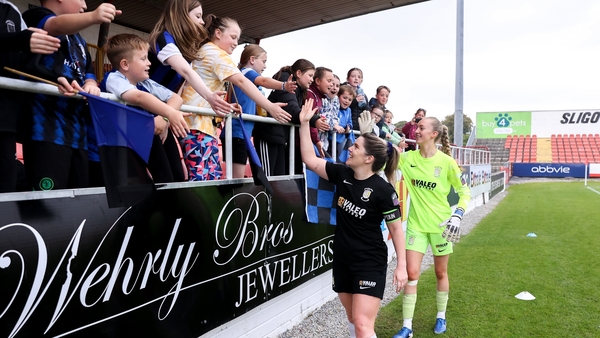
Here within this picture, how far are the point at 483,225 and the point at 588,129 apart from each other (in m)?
39.8

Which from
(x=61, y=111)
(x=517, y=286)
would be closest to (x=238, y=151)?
(x=61, y=111)

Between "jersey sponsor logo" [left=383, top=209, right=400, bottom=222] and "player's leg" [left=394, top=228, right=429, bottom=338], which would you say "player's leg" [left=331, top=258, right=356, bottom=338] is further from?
"player's leg" [left=394, top=228, right=429, bottom=338]

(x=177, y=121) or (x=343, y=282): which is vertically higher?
(x=177, y=121)

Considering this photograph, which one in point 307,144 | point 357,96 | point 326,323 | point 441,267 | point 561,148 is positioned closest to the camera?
point 307,144

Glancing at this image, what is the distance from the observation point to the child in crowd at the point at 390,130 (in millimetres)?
6194

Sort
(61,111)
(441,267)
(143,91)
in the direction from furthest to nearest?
(441,267) < (143,91) < (61,111)

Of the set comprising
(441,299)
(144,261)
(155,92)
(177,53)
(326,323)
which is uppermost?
(177,53)

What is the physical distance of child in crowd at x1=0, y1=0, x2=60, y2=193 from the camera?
1698 millimetres

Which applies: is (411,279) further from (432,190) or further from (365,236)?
(365,236)

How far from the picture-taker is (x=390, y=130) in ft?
21.2

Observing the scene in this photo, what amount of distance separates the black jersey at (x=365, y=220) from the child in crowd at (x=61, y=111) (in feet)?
5.39

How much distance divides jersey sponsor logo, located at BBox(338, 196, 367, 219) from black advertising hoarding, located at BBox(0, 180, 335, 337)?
2.38 feet

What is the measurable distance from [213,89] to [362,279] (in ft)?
5.33

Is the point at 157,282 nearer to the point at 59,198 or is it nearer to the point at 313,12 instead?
the point at 59,198
